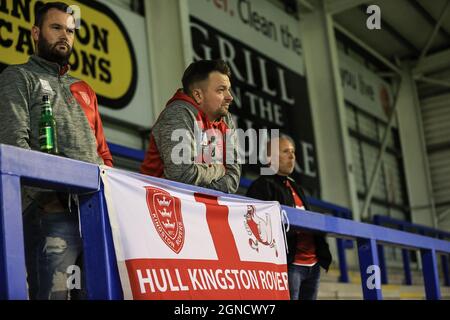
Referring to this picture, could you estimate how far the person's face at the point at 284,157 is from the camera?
4.15 m

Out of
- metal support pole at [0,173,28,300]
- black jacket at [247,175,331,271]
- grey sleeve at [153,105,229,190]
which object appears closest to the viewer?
metal support pole at [0,173,28,300]

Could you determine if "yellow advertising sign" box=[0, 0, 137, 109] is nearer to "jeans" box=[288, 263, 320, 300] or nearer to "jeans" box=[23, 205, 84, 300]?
"jeans" box=[288, 263, 320, 300]

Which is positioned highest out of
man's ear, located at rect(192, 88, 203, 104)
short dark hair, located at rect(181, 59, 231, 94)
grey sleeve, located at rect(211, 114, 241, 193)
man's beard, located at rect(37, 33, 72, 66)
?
short dark hair, located at rect(181, 59, 231, 94)

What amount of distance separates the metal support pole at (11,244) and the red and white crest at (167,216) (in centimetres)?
56

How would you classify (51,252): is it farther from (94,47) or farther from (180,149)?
(94,47)

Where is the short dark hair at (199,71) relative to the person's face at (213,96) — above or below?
above

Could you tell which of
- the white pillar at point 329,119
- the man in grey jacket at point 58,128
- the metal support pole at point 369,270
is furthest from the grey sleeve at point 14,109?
the white pillar at point 329,119

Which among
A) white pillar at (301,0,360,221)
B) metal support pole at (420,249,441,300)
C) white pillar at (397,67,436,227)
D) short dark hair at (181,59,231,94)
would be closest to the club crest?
short dark hair at (181,59,231,94)

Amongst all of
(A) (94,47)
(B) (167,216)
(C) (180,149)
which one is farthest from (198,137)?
(A) (94,47)

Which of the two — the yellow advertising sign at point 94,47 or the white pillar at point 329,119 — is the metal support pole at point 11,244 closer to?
the yellow advertising sign at point 94,47

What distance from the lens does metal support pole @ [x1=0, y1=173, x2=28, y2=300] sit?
6.15 feet

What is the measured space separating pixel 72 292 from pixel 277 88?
25.0ft

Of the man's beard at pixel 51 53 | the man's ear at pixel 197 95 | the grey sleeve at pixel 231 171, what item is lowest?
the grey sleeve at pixel 231 171
